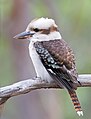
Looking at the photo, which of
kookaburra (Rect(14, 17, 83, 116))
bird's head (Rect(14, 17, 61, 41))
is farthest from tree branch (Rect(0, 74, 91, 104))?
bird's head (Rect(14, 17, 61, 41))

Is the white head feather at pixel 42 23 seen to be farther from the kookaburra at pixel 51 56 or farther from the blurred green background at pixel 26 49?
the blurred green background at pixel 26 49

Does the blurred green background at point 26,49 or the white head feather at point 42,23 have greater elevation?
the white head feather at point 42,23

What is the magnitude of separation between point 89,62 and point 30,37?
2975 millimetres

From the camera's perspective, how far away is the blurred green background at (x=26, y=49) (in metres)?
5.85

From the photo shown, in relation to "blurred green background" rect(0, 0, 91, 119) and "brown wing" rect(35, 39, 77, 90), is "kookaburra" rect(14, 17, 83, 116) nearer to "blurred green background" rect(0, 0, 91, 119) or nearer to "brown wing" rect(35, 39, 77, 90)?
"brown wing" rect(35, 39, 77, 90)

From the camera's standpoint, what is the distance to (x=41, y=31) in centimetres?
382

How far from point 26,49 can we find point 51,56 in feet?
7.64

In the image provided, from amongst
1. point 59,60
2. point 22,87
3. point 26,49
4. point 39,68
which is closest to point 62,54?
point 59,60

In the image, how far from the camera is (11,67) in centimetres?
653

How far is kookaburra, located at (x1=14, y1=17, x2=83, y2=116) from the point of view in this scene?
11.7ft

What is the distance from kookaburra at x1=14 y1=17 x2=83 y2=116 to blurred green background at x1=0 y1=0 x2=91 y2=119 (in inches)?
73.2

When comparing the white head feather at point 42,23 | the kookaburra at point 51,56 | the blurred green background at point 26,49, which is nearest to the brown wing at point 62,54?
the kookaburra at point 51,56

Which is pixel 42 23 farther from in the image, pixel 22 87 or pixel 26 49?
pixel 26 49

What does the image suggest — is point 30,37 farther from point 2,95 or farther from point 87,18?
point 87,18
